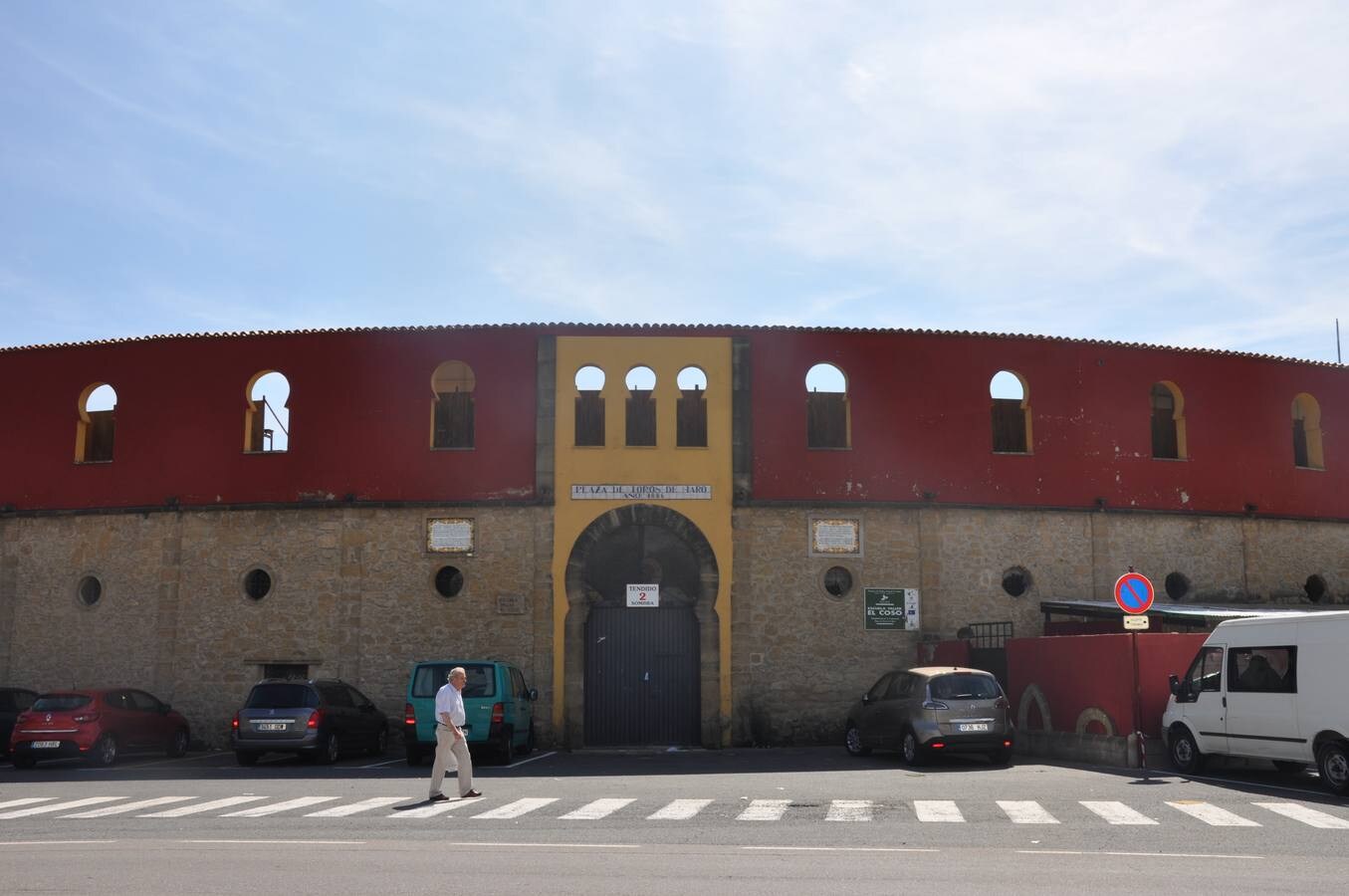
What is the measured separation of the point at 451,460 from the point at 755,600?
639 cm

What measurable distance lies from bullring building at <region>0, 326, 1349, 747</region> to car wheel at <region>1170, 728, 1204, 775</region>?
24.6 feet

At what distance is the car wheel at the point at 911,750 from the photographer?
730 inches

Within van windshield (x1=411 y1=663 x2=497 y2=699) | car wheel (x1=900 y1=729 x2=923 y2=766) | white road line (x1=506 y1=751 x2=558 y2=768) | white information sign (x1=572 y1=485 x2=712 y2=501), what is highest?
white information sign (x1=572 y1=485 x2=712 y2=501)

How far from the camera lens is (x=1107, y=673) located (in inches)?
738

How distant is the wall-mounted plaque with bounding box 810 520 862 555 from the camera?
24.8 meters

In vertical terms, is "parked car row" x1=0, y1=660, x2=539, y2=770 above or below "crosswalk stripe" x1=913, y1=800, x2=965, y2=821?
above

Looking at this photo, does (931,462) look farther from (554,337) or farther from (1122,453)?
(554,337)

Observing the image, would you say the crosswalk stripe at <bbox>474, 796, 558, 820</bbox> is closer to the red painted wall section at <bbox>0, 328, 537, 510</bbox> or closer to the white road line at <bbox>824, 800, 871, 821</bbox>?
the white road line at <bbox>824, 800, 871, 821</bbox>

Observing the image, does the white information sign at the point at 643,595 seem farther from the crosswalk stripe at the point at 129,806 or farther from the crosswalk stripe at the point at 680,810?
the crosswalk stripe at the point at 129,806

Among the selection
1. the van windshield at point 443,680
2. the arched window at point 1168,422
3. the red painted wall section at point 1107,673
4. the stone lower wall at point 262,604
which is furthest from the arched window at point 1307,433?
the van windshield at point 443,680

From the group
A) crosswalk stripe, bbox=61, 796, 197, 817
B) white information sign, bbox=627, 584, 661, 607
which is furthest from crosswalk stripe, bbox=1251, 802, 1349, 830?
white information sign, bbox=627, 584, 661, 607

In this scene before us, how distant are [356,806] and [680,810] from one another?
355 centimetres

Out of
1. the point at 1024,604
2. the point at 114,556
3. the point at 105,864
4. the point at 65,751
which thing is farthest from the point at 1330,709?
the point at 114,556

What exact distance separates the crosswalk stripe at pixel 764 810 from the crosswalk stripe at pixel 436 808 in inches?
120
